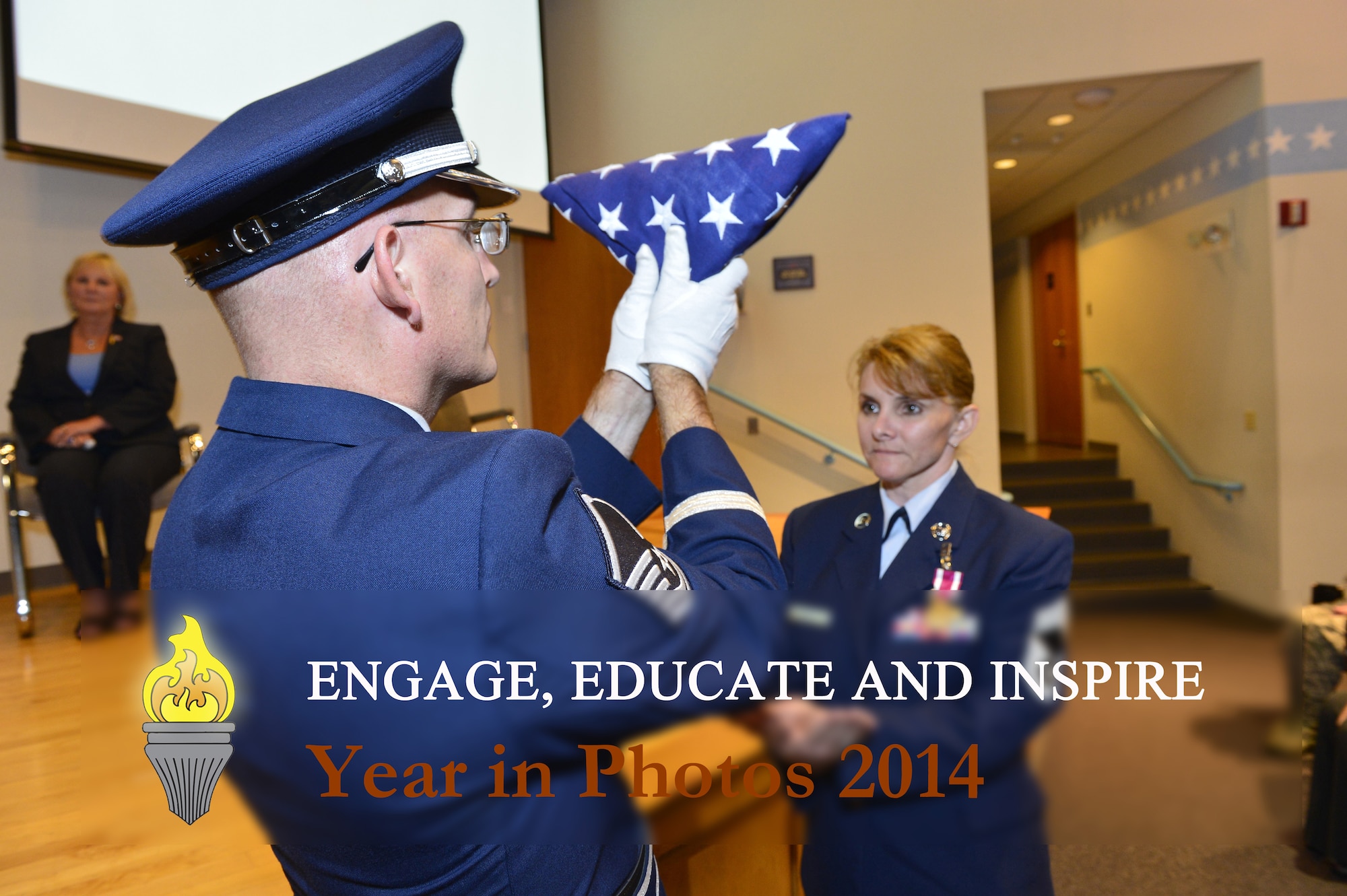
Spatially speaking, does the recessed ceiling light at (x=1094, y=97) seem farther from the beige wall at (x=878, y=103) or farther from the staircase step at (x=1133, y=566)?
the staircase step at (x=1133, y=566)

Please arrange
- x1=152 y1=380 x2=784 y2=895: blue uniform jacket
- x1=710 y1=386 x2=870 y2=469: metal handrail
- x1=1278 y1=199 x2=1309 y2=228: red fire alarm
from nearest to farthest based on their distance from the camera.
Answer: x1=152 y1=380 x2=784 y2=895: blue uniform jacket
x1=1278 y1=199 x2=1309 y2=228: red fire alarm
x1=710 y1=386 x2=870 y2=469: metal handrail

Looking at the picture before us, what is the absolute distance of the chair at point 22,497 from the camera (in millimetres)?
3193

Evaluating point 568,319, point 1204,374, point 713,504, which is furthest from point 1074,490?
point 713,504

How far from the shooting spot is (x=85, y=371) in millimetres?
3580

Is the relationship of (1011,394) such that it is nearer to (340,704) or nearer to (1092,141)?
(1092,141)

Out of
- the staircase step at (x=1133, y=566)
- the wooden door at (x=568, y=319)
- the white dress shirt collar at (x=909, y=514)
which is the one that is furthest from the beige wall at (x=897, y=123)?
the white dress shirt collar at (x=909, y=514)

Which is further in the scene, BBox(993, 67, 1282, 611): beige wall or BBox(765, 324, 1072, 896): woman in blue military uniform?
BBox(993, 67, 1282, 611): beige wall

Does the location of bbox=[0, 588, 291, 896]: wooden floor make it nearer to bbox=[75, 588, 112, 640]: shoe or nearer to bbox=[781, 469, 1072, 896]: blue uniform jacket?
bbox=[75, 588, 112, 640]: shoe

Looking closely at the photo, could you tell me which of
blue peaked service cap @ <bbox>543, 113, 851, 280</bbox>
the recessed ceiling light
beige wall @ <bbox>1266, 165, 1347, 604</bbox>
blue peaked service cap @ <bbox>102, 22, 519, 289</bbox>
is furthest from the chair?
beige wall @ <bbox>1266, 165, 1347, 604</bbox>

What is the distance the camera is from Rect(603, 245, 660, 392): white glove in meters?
0.95

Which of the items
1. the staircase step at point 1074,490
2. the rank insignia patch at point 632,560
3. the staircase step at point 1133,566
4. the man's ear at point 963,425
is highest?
the man's ear at point 963,425

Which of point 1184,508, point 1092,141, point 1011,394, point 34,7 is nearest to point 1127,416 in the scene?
point 1184,508

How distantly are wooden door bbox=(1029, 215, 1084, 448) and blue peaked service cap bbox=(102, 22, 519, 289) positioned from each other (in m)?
9.02

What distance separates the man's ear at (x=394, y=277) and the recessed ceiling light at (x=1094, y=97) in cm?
613
